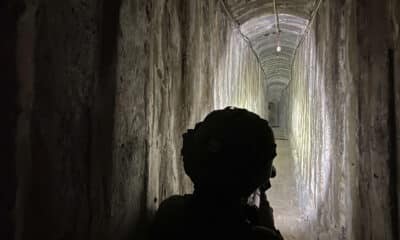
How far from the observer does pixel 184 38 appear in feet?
9.55

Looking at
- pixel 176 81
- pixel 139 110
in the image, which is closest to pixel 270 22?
pixel 176 81

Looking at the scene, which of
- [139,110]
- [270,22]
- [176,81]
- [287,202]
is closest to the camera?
[139,110]

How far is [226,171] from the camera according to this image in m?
1.51

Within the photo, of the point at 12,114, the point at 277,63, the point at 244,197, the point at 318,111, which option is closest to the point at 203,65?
the point at 318,111

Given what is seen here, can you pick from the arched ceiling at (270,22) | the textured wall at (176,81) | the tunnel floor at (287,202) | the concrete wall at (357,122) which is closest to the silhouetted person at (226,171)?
the textured wall at (176,81)

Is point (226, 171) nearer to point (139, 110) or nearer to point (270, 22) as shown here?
point (139, 110)

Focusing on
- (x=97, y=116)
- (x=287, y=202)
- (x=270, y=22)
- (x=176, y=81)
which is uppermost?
(x=270, y=22)

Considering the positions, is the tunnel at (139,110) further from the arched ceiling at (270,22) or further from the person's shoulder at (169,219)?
the arched ceiling at (270,22)

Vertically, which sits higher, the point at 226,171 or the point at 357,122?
the point at 357,122

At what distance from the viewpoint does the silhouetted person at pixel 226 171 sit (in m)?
1.51

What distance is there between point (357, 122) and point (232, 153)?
1.79 meters

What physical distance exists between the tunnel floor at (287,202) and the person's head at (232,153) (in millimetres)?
5031

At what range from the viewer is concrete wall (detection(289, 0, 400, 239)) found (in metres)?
2.33

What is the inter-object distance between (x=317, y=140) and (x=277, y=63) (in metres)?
7.93
